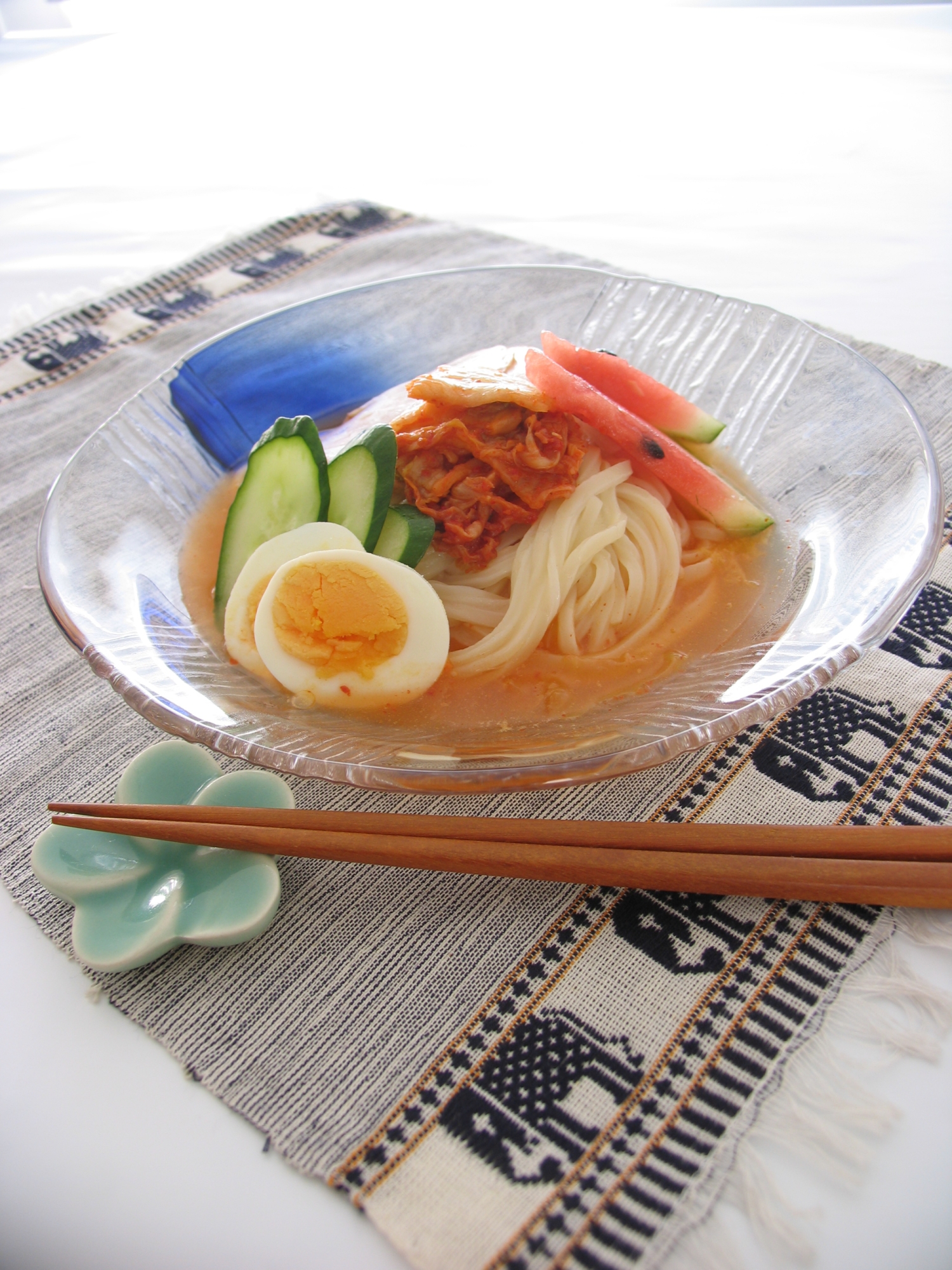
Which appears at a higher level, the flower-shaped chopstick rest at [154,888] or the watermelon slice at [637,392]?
the watermelon slice at [637,392]

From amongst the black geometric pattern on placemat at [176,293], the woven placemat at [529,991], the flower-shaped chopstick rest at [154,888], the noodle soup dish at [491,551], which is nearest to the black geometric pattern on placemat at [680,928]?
the woven placemat at [529,991]

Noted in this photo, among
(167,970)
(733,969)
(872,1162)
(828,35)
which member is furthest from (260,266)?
(828,35)

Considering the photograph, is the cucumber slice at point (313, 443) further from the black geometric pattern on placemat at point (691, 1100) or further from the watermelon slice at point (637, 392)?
the black geometric pattern on placemat at point (691, 1100)

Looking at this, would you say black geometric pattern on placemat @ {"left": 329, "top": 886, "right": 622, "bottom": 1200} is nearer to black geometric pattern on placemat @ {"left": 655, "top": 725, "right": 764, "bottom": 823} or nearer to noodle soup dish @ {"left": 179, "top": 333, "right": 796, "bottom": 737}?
black geometric pattern on placemat @ {"left": 655, "top": 725, "right": 764, "bottom": 823}

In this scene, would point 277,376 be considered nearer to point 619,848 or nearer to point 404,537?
point 404,537

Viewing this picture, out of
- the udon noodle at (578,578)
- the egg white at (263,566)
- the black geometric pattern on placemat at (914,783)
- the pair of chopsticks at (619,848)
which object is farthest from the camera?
the udon noodle at (578,578)

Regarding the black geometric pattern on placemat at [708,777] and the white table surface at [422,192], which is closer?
the white table surface at [422,192]
